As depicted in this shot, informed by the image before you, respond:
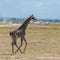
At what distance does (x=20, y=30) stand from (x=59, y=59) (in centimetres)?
393

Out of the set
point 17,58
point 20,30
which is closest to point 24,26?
point 20,30

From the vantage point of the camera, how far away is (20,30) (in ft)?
70.0

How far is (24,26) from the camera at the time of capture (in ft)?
70.7

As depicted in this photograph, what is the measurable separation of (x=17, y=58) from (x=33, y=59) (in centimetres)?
96

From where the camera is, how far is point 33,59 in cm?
1794

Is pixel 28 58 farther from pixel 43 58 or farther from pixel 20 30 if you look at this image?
pixel 20 30

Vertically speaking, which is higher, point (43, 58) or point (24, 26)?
point (24, 26)

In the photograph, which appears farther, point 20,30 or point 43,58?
point 20,30

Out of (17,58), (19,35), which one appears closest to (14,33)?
(19,35)

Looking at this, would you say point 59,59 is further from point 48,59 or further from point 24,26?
point 24,26
